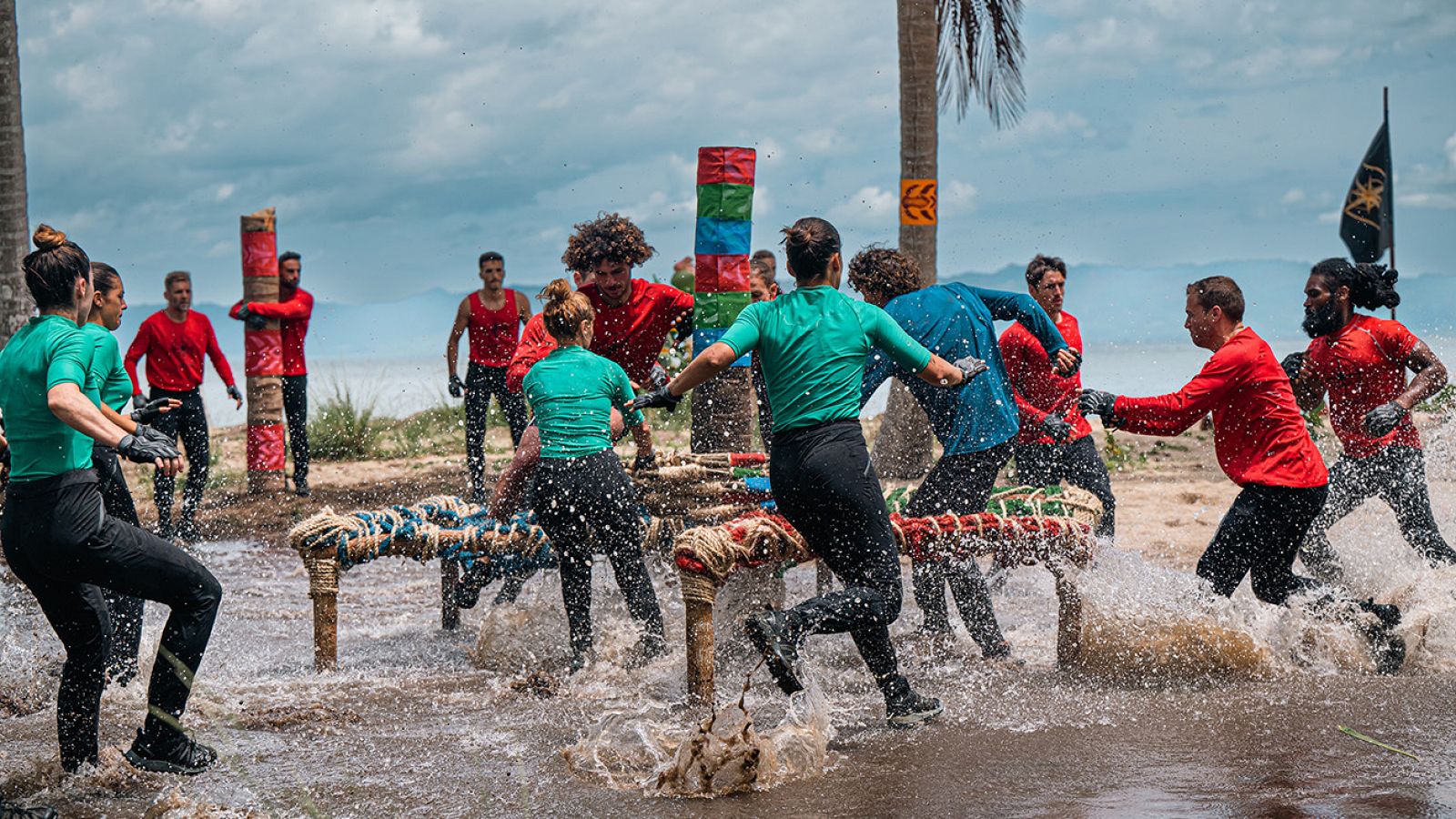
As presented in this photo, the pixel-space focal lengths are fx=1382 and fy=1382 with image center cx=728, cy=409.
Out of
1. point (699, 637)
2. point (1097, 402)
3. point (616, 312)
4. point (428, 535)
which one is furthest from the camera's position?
point (616, 312)

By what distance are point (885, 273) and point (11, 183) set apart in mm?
6735

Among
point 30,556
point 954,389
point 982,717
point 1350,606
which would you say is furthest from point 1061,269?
point 30,556

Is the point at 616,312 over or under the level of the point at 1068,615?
over

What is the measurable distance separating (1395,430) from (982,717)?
2.77 metres

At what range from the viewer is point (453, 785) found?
4.46m

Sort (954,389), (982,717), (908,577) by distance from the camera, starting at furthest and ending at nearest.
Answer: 1. (908,577)
2. (954,389)
3. (982,717)

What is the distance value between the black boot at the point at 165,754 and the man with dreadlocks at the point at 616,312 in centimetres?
231

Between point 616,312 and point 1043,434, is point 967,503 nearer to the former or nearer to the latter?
point 1043,434

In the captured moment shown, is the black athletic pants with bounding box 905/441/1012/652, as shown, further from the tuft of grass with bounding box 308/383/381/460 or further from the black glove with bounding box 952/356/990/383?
the tuft of grass with bounding box 308/383/381/460

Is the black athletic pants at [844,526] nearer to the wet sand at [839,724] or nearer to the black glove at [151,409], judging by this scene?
the wet sand at [839,724]

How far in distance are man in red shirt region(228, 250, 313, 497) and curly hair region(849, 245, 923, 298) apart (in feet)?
22.8

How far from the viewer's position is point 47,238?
4738 mm

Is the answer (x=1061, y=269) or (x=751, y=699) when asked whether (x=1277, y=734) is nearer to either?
(x=751, y=699)

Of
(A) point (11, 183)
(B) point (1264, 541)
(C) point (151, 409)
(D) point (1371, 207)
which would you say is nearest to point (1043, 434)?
(B) point (1264, 541)
